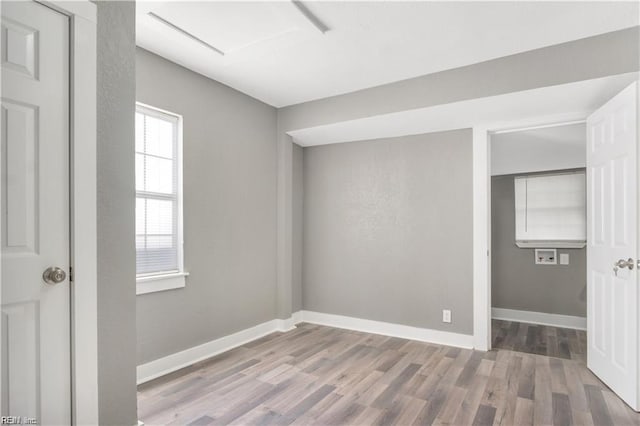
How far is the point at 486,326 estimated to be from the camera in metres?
3.65

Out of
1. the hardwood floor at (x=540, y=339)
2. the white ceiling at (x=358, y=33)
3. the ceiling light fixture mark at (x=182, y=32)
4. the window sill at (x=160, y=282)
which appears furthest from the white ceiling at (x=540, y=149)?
the window sill at (x=160, y=282)

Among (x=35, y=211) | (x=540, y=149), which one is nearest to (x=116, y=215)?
(x=35, y=211)

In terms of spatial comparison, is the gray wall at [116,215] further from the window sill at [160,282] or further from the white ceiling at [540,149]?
the white ceiling at [540,149]

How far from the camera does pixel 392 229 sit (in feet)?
14.1

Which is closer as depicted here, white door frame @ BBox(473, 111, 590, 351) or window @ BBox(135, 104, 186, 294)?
window @ BBox(135, 104, 186, 294)

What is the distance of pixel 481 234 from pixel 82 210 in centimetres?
344

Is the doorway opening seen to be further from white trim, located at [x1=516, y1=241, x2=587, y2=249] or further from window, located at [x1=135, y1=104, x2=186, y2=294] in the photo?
window, located at [x1=135, y1=104, x2=186, y2=294]

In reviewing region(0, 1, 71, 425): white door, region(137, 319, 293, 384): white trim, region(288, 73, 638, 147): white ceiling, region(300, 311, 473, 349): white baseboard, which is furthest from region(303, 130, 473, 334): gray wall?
region(0, 1, 71, 425): white door

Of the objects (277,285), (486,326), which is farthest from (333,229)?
(486,326)

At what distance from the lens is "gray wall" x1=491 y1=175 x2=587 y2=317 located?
471cm

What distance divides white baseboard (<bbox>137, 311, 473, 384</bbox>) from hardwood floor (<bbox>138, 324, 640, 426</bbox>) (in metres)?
0.10

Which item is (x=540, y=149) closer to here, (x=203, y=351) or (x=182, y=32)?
(x=182, y=32)

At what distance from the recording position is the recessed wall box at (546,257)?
191 inches

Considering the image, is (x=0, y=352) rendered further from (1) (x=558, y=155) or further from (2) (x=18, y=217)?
(1) (x=558, y=155)
